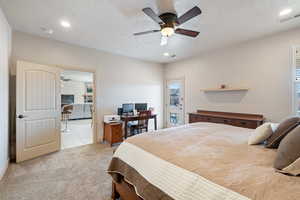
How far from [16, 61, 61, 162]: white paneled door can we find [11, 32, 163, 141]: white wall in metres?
0.32

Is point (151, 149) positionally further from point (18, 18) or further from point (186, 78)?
point (186, 78)

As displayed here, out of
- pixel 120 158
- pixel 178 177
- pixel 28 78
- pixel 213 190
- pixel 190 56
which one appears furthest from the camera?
pixel 190 56

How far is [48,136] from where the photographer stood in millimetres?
3303

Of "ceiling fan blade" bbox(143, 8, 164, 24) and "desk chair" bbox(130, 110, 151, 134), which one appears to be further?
"desk chair" bbox(130, 110, 151, 134)

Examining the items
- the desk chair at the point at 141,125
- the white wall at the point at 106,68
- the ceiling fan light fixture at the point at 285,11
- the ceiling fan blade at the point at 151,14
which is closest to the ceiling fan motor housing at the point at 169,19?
the ceiling fan blade at the point at 151,14

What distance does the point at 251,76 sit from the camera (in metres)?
3.53

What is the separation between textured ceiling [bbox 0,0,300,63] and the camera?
213 cm

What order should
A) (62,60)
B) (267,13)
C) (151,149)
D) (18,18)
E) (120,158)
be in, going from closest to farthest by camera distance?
(151,149) < (120,158) < (267,13) < (18,18) < (62,60)

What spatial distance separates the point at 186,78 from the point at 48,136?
430cm

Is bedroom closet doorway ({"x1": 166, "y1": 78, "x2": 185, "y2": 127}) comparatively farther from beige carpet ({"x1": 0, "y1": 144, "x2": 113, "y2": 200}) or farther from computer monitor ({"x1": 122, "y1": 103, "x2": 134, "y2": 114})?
beige carpet ({"x1": 0, "y1": 144, "x2": 113, "y2": 200})

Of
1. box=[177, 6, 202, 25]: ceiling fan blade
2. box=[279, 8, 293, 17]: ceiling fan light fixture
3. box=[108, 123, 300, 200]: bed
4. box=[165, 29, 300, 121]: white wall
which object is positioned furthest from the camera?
box=[165, 29, 300, 121]: white wall

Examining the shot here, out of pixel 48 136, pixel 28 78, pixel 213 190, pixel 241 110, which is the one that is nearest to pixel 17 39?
pixel 28 78

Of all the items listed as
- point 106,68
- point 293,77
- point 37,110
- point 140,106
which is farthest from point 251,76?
point 37,110

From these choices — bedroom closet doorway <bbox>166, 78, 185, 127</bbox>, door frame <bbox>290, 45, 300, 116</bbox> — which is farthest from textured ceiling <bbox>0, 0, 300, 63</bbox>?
bedroom closet doorway <bbox>166, 78, 185, 127</bbox>
